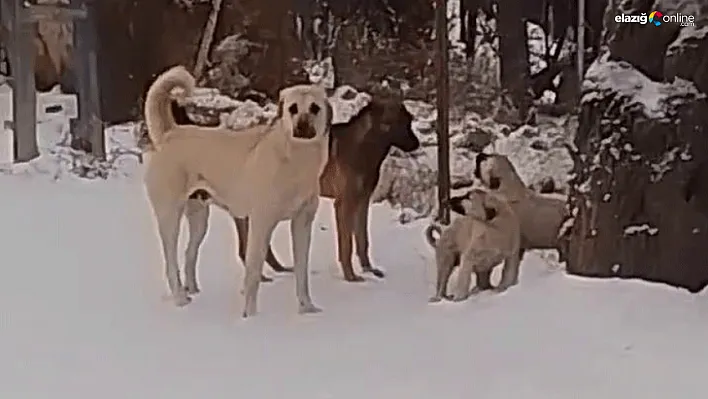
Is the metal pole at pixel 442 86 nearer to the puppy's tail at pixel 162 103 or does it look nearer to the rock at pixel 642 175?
the rock at pixel 642 175

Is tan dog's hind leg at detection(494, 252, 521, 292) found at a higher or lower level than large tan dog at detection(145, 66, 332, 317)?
lower

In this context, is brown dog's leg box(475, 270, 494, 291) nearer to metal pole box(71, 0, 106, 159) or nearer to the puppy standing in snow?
the puppy standing in snow

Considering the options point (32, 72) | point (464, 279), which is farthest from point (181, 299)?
point (32, 72)

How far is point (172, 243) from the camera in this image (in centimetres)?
576

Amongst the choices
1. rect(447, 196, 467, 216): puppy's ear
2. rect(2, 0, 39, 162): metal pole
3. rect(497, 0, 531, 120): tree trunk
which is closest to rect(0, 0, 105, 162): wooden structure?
rect(2, 0, 39, 162): metal pole

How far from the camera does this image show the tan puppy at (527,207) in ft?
21.3

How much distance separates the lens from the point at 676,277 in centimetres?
516

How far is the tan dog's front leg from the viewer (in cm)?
532

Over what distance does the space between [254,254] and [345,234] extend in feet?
3.85

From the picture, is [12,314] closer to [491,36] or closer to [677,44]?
[677,44]

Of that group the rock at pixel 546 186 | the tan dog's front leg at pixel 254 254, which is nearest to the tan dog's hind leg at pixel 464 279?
the tan dog's front leg at pixel 254 254

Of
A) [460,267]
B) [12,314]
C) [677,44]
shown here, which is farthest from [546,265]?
[12,314]

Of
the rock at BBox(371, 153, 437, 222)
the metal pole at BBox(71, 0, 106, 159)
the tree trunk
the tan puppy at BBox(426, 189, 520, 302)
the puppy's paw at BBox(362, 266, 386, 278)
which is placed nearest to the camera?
the tan puppy at BBox(426, 189, 520, 302)

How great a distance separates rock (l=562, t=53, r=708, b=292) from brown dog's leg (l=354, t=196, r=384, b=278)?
1.48 meters
